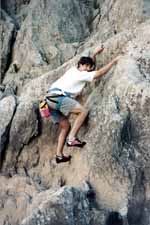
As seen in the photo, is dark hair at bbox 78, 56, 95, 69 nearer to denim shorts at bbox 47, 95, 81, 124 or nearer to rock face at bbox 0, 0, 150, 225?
rock face at bbox 0, 0, 150, 225

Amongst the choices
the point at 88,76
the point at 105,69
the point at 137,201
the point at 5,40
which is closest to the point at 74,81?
the point at 88,76

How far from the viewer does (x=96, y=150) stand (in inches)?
420

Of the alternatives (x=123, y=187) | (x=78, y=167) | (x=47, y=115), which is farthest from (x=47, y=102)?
(x=123, y=187)

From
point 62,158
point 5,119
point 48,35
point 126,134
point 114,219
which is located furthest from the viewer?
point 48,35

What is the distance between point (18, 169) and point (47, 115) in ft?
5.17

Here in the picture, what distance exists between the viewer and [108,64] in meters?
11.1

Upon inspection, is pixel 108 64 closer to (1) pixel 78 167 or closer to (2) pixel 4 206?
(1) pixel 78 167

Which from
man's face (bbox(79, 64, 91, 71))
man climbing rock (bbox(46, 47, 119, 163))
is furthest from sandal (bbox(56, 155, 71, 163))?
man's face (bbox(79, 64, 91, 71))

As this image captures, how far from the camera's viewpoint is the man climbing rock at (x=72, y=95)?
35.1ft

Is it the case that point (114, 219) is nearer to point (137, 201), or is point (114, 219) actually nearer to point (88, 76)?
point (137, 201)

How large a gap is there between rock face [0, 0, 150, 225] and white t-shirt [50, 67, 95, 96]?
414 mm

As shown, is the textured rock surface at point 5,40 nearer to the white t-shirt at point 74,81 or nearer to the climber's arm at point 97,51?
the climber's arm at point 97,51

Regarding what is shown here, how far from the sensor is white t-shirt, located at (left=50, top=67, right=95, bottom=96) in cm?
1074

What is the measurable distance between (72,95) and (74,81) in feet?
0.87
